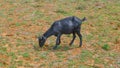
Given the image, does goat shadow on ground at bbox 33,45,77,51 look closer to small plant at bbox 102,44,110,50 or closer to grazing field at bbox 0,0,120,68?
grazing field at bbox 0,0,120,68

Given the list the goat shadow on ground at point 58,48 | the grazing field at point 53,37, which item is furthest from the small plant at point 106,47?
the goat shadow on ground at point 58,48

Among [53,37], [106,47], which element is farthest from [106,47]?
[53,37]

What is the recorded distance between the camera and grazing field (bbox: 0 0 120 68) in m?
12.2

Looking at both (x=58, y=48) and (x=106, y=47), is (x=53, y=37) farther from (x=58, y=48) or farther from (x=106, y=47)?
(x=106, y=47)

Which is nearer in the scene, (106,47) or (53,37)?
(106,47)

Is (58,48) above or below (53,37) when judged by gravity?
below

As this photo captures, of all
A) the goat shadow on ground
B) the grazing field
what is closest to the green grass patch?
the grazing field

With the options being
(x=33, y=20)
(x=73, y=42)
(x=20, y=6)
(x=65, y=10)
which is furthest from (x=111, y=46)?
(x=20, y=6)

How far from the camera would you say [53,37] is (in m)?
15.3

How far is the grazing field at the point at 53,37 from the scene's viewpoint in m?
12.2

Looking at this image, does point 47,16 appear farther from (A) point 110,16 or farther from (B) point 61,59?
(B) point 61,59

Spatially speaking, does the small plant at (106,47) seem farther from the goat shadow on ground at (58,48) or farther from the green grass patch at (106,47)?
the goat shadow on ground at (58,48)

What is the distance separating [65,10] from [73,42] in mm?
5950

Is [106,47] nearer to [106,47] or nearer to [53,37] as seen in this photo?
[106,47]
